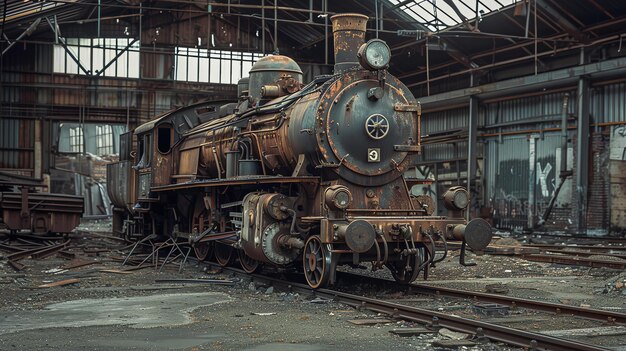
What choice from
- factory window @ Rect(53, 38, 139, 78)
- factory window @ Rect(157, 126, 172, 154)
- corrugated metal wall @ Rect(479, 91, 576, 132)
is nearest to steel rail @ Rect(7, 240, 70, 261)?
factory window @ Rect(157, 126, 172, 154)

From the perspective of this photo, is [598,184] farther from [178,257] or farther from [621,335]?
[621,335]

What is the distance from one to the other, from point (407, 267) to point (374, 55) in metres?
3.38

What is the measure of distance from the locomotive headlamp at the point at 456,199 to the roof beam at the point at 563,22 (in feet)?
50.5

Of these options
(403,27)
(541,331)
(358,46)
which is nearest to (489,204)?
(403,27)

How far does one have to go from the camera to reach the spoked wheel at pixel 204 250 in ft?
54.4

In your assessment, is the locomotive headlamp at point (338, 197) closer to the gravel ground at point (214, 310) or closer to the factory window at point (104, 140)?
the gravel ground at point (214, 310)

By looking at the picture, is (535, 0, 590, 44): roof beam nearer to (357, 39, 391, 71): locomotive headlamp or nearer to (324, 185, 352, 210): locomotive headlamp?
(357, 39, 391, 71): locomotive headlamp

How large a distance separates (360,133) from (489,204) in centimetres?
2017

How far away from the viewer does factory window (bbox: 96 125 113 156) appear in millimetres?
45400

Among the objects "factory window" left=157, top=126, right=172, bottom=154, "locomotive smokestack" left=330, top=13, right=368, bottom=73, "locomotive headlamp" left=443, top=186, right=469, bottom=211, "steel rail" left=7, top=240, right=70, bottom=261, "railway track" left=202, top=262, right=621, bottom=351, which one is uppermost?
"locomotive smokestack" left=330, top=13, right=368, bottom=73

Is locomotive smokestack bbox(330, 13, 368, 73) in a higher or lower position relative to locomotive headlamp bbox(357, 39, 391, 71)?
higher

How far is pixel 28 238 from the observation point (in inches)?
888

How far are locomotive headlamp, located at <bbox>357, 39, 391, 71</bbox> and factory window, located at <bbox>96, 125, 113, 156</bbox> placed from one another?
117 feet

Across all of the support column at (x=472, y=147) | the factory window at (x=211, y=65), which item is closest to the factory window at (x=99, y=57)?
the factory window at (x=211, y=65)
